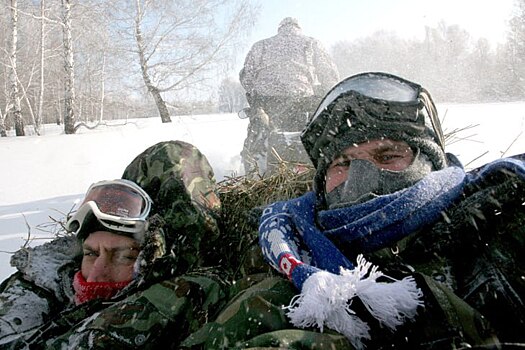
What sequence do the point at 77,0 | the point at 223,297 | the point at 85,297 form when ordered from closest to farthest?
1. the point at 223,297
2. the point at 85,297
3. the point at 77,0

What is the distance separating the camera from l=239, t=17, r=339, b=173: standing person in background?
5.85m

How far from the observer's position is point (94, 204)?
80.3 inches

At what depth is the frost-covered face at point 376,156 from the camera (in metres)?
1.63

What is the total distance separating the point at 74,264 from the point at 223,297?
0.85 metres

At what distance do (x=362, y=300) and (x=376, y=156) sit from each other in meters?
0.74

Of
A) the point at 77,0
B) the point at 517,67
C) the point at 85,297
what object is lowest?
the point at 85,297

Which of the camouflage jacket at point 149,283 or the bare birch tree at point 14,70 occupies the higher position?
the bare birch tree at point 14,70

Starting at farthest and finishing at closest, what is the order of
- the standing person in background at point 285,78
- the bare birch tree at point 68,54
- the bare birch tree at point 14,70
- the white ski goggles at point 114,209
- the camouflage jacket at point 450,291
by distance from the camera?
1. the bare birch tree at point 14,70
2. the bare birch tree at point 68,54
3. the standing person in background at point 285,78
4. the white ski goggles at point 114,209
5. the camouflage jacket at point 450,291

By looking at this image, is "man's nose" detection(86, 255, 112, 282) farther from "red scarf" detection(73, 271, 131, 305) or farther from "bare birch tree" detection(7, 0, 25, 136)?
"bare birch tree" detection(7, 0, 25, 136)

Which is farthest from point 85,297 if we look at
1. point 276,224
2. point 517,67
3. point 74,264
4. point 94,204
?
point 517,67

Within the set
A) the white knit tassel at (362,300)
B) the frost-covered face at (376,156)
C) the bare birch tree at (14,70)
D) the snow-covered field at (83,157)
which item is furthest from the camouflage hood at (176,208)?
the bare birch tree at (14,70)

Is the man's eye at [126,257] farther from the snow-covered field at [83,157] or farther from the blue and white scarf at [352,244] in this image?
the snow-covered field at [83,157]

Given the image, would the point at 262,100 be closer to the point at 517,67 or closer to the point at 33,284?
the point at 33,284

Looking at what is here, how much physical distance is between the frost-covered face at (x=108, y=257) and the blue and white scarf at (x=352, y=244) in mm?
693
